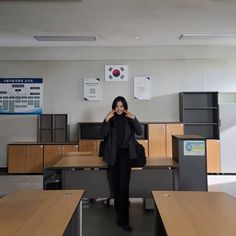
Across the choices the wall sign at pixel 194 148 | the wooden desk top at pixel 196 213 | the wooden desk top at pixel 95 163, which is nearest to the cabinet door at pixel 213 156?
the wooden desk top at pixel 95 163

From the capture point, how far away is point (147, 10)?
4.31 m

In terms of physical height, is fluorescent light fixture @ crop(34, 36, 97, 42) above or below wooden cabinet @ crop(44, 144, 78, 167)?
above

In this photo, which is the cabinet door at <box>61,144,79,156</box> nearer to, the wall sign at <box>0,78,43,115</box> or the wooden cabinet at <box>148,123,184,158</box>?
the wall sign at <box>0,78,43,115</box>

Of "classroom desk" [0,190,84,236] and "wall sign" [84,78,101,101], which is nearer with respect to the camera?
"classroom desk" [0,190,84,236]

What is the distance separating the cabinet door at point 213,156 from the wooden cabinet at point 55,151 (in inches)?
127

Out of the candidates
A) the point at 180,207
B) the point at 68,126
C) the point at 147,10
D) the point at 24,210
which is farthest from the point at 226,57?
the point at 24,210

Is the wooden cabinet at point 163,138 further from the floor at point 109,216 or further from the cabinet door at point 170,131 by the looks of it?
the floor at point 109,216

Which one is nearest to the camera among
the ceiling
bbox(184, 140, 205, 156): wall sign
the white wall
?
bbox(184, 140, 205, 156): wall sign

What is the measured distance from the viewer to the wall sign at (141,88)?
6.77 metres

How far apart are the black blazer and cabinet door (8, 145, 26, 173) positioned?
12.6ft

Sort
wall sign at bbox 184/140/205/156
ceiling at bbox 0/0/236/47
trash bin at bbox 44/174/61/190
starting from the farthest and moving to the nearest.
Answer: ceiling at bbox 0/0/236/47
trash bin at bbox 44/174/61/190
wall sign at bbox 184/140/205/156

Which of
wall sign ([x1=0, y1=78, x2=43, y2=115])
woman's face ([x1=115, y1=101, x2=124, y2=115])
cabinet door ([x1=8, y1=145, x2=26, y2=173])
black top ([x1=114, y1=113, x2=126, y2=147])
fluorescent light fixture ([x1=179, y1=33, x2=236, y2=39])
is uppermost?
fluorescent light fixture ([x1=179, y1=33, x2=236, y2=39])

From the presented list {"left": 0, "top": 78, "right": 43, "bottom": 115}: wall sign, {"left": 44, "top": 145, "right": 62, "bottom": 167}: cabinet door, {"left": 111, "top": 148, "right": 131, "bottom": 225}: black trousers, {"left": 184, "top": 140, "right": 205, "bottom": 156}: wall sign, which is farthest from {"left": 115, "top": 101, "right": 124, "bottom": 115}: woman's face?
{"left": 0, "top": 78, "right": 43, "bottom": 115}: wall sign

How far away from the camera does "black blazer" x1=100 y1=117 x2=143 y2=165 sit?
3.17m
